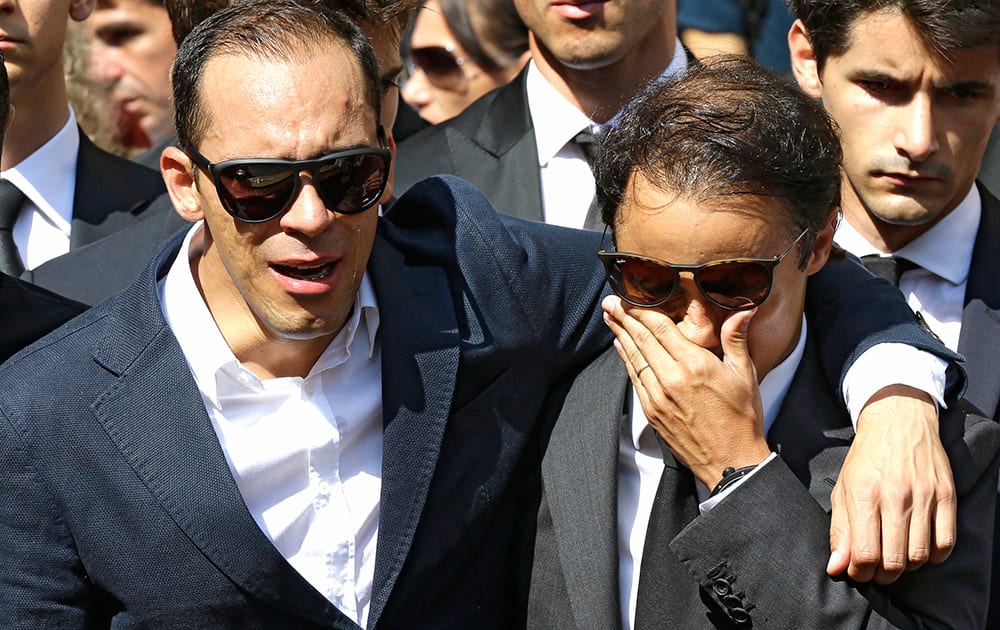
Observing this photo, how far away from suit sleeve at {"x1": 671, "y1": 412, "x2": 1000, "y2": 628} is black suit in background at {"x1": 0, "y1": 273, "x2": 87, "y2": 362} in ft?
5.47

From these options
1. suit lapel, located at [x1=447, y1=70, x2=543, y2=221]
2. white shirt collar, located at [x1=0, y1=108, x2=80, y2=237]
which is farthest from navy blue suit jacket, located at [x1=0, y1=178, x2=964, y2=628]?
white shirt collar, located at [x1=0, y1=108, x2=80, y2=237]

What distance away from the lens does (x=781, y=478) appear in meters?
3.07

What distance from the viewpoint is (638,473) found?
11.3ft

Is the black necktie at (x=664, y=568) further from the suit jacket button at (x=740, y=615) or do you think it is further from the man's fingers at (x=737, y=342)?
the man's fingers at (x=737, y=342)

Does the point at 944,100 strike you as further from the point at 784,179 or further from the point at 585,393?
the point at 585,393

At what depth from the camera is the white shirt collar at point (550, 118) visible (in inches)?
182

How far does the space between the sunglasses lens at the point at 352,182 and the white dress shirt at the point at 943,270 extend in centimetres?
155

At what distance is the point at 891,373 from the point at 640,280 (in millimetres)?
605

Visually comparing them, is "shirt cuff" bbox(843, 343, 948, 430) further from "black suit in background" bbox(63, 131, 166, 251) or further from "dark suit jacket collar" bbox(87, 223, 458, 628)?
"black suit in background" bbox(63, 131, 166, 251)

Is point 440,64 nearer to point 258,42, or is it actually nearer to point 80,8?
point 80,8

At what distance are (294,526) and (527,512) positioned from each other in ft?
2.01

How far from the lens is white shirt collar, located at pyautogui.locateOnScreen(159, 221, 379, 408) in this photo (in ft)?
10.5

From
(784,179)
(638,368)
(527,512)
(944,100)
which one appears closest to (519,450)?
(527,512)

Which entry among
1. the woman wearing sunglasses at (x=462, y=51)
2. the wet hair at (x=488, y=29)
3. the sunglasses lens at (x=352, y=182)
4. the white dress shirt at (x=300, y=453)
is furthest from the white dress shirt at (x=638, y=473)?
the wet hair at (x=488, y=29)
